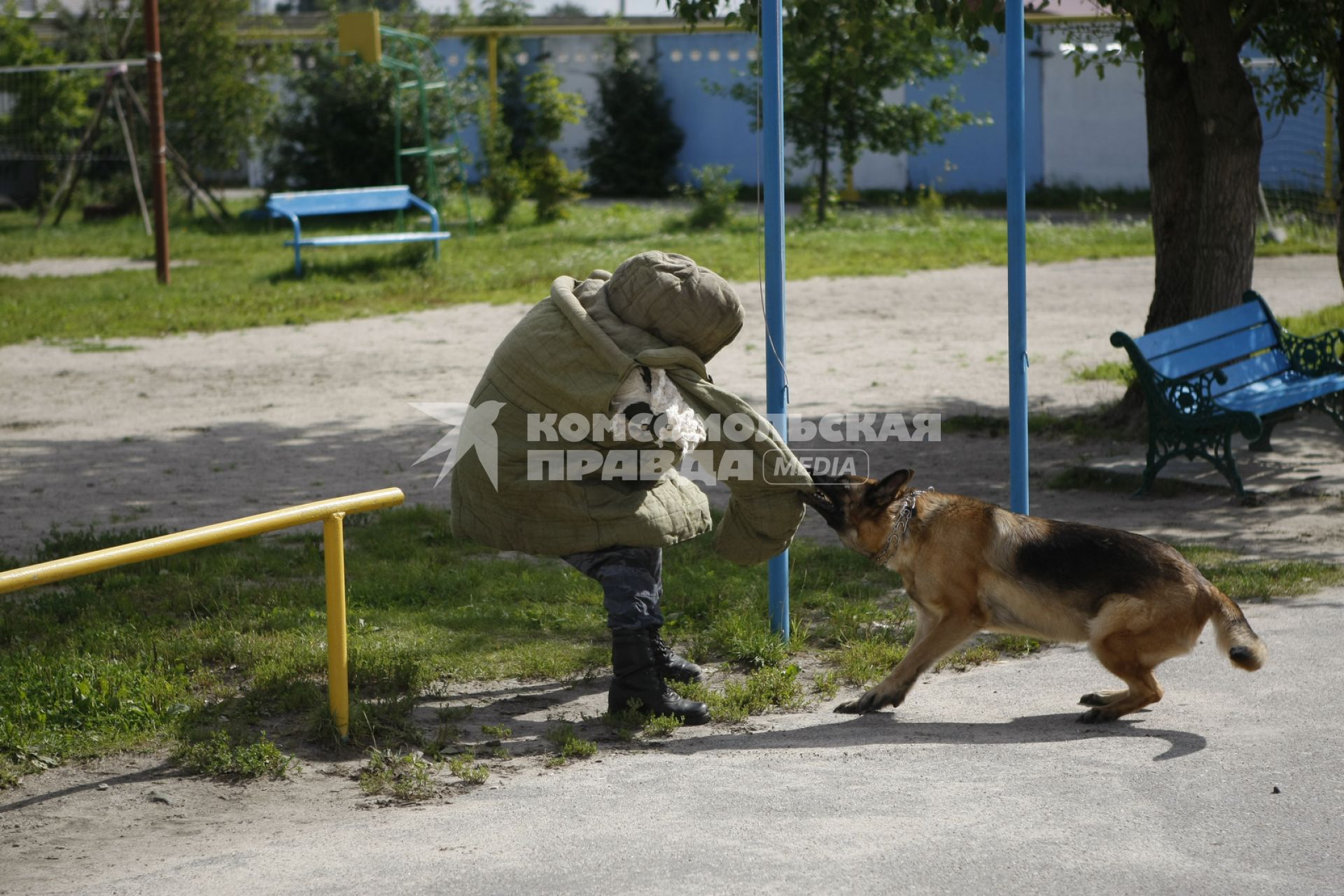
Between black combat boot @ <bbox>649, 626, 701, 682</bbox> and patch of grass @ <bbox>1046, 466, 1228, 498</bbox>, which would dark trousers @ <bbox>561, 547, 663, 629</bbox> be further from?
patch of grass @ <bbox>1046, 466, 1228, 498</bbox>

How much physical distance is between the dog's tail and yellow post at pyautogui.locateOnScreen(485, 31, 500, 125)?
23.7 metres

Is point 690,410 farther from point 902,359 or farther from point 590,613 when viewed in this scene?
point 902,359

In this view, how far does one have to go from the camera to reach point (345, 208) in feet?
58.0

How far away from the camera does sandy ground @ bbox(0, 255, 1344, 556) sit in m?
7.65

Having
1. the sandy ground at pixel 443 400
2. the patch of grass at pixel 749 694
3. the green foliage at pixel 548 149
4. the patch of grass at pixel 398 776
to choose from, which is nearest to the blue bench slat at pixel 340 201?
the green foliage at pixel 548 149

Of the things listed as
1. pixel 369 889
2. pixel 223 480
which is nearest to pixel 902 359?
pixel 223 480

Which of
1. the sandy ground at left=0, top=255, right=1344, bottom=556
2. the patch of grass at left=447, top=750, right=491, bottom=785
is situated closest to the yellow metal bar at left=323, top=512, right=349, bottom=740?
the patch of grass at left=447, top=750, right=491, bottom=785

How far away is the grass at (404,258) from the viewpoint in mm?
14094

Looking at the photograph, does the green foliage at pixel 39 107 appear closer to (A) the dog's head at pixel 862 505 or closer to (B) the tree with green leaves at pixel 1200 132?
(B) the tree with green leaves at pixel 1200 132

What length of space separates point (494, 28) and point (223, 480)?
2125 cm

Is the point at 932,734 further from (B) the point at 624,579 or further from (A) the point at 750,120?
(A) the point at 750,120

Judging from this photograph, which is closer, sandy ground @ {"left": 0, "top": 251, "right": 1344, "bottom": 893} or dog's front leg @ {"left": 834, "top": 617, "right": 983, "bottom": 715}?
sandy ground @ {"left": 0, "top": 251, "right": 1344, "bottom": 893}

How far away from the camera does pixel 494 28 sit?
90.8ft

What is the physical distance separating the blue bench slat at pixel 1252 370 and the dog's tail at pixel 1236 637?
4.21 meters
